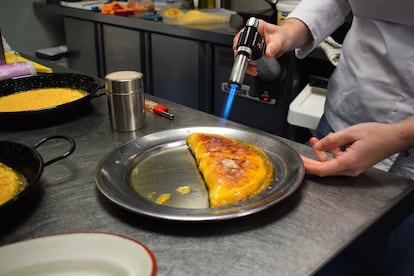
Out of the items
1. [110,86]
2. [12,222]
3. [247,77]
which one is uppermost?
[110,86]

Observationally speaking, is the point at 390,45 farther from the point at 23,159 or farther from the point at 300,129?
the point at 300,129

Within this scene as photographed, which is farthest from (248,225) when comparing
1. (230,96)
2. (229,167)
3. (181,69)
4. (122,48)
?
(122,48)

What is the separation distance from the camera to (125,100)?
38.5 inches

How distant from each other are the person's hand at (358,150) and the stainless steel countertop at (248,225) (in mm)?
28

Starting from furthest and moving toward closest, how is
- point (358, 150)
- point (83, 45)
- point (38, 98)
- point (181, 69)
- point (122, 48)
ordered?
1. point (83, 45)
2. point (122, 48)
3. point (181, 69)
4. point (38, 98)
5. point (358, 150)

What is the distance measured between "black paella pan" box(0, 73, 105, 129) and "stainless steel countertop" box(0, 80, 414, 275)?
0.67 ft

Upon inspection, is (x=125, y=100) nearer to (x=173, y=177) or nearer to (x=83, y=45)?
(x=173, y=177)

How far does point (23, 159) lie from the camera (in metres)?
0.78

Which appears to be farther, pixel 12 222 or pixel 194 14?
pixel 194 14

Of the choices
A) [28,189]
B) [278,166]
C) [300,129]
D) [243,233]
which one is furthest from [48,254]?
[300,129]

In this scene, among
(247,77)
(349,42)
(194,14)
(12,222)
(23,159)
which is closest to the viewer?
(12,222)

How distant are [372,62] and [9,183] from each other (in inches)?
34.7

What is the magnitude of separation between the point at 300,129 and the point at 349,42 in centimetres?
88

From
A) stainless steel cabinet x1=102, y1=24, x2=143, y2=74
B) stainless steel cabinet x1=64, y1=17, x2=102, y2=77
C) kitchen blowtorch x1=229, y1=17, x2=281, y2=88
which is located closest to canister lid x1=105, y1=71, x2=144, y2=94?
kitchen blowtorch x1=229, y1=17, x2=281, y2=88
